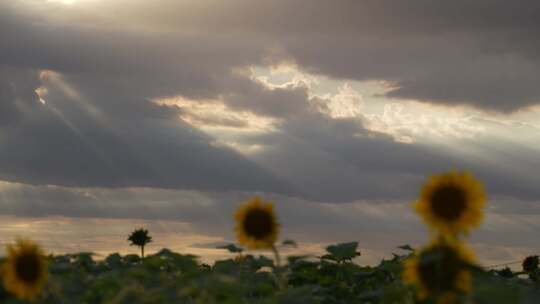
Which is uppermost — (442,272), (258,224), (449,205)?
(258,224)

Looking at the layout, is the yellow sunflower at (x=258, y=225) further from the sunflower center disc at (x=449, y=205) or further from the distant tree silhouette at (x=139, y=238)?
the distant tree silhouette at (x=139, y=238)

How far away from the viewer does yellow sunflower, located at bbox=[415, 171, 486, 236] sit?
21.8ft

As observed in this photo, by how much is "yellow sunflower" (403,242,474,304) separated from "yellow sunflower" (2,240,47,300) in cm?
389

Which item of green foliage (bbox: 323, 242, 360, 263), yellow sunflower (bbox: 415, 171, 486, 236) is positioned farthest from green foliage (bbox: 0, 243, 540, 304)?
yellow sunflower (bbox: 415, 171, 486, 236)

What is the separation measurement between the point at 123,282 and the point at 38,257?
954mm

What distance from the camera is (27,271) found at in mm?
7949

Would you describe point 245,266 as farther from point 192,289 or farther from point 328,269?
point 192,289

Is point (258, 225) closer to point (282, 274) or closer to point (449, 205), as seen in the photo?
point (282, 274)

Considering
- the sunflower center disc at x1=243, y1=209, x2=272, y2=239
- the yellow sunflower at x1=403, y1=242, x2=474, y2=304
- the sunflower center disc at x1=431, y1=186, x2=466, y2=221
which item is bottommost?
the yellow sunflower at x1=403, y1=242, x2=474, y2=304

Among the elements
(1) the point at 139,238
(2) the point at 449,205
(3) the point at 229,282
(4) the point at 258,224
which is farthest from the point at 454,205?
(1) the point at 139,238

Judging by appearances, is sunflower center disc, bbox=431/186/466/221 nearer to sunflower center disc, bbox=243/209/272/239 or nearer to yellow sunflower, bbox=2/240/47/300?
sunflower center disc, bbox=243/209/272/239

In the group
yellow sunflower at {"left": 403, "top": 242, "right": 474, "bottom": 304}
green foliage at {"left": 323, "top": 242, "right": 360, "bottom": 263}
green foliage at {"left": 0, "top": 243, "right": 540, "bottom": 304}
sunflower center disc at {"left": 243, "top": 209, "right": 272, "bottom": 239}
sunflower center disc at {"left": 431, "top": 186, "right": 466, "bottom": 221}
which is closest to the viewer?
yellow sunflower at {"left": 403, "top": 242, "right": 474, "bottom": 304}

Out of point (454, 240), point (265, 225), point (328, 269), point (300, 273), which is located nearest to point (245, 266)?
point (300, 273)

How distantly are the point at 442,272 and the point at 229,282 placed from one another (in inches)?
84.8
